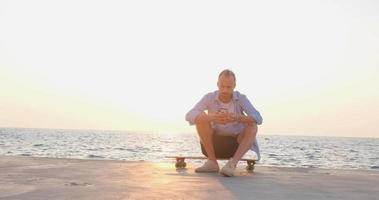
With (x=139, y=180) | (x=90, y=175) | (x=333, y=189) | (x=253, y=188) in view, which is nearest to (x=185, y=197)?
(x=253, y=188)

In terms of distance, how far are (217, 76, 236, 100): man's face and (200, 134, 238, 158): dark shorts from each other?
1.80 feet

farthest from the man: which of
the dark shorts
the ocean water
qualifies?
the ocean water

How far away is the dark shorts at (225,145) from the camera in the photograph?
616cm

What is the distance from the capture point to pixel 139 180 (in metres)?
4.70

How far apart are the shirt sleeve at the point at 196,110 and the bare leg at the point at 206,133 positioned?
7 centimetres

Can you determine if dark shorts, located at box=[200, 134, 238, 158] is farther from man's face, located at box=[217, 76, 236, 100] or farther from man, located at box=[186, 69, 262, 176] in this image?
man's face, located at box=[217, 76, 236, 100]

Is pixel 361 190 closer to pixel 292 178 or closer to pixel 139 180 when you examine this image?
pixel 292 178

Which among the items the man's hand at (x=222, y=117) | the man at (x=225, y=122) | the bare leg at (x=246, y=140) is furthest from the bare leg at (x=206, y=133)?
the bare leg at (x=246, y=140)

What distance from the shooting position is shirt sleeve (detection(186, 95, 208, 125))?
19.5 ft

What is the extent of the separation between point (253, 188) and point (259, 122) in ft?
5.45

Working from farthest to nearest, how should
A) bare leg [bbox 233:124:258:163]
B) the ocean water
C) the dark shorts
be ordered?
the ocean water
the dark shorts
bare leg [bbox 233:124:258:163]

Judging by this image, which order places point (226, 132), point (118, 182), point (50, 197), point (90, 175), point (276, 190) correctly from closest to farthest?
point (50, 197) < point (276, 190) < point (118, 182) < point (90, 175) < point (226, 132)

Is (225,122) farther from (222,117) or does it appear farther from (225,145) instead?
(225,145)

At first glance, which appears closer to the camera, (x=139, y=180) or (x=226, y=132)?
(x=139, y=180)
